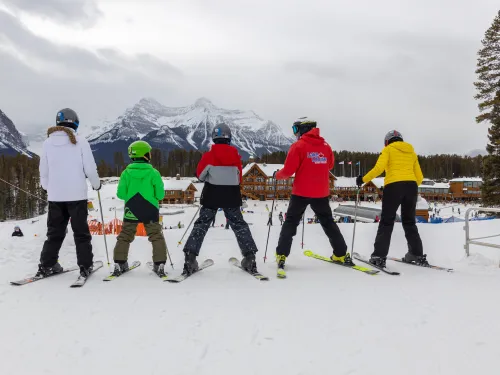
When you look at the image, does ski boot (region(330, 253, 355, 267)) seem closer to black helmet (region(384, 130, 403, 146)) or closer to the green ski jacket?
black helmet (region(384, 130, 403, 146))

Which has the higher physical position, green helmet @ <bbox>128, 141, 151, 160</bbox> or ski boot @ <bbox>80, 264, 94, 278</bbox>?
green helmet @ <bbox>128, 141, 151, 160</bbox>

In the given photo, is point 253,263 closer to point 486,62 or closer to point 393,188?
point 393,188

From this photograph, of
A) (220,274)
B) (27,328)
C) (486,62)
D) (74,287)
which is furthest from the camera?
(486,62)

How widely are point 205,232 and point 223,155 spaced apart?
1.08 meters

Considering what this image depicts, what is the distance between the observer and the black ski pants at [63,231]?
394 cm

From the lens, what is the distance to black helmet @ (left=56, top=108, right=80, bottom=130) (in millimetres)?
4074

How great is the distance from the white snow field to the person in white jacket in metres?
0.33

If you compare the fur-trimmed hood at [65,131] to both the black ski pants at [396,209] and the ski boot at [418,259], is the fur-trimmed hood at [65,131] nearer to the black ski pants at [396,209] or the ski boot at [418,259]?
the black ski pants at [396,209]

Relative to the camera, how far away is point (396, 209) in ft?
14.7

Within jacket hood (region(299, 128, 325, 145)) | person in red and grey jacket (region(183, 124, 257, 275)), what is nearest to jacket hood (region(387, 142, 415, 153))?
jacket hood (region(299, 128, 325, 145))

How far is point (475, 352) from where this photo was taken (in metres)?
2.06

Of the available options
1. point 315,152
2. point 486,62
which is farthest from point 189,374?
point 486,62

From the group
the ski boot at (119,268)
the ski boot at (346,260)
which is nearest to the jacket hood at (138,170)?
the ski boot at (119,268)

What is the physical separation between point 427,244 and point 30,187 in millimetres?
97927
